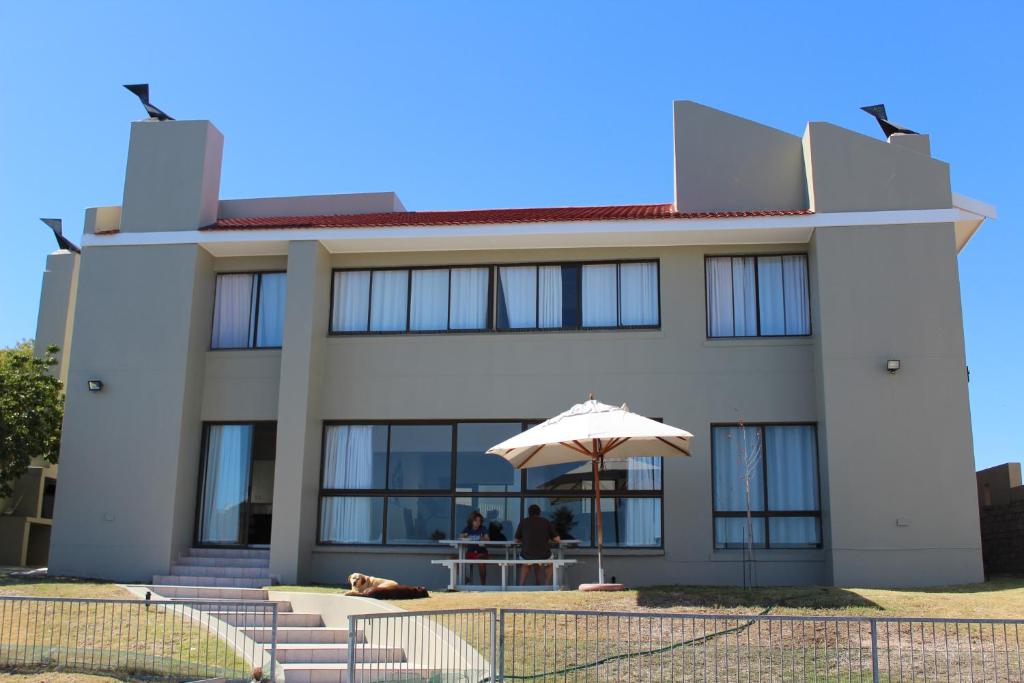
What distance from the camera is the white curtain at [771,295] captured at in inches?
738

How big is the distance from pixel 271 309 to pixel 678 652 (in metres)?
11.6

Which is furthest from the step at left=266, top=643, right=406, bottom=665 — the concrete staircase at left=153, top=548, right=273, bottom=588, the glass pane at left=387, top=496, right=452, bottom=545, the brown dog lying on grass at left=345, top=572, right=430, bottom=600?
the glass pane at left=387, top=496, right=452, bottom=545

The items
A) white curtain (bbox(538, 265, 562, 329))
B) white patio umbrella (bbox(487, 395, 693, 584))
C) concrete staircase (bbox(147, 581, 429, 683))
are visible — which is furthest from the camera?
white curtain (bbox(538, 265, 562, 329))

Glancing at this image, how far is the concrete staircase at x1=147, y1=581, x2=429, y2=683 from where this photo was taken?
33.8 feet

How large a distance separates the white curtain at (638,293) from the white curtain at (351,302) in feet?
15.2

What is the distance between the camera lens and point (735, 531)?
709 inches

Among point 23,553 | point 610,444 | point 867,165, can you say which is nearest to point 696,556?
point 610,444

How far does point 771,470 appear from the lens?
713 inches

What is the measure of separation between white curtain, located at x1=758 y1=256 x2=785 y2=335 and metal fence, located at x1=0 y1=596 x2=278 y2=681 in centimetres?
992

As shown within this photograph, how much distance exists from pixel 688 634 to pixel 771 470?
23.4 ft

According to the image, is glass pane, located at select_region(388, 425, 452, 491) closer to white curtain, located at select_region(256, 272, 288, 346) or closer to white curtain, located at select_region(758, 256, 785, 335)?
white curtain, located at select_region(256, 272, 288, 346)

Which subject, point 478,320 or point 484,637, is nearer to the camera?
point 484,637

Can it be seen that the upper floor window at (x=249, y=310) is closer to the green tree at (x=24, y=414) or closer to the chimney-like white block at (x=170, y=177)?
the chimney-like white block at (x=170, y=177)

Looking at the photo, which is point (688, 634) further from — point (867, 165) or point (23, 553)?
point (23, 553)
